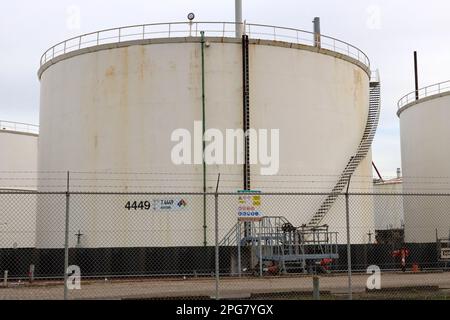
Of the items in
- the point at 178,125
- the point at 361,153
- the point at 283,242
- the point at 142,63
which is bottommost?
the point at 283,242

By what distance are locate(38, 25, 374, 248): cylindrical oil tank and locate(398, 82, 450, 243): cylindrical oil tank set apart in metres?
6.92

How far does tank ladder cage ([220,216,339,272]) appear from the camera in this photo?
69.9 feet

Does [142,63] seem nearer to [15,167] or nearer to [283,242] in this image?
[283,242]

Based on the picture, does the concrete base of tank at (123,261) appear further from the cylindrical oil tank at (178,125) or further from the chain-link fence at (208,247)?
the cylindrical oil tank at (178,125)

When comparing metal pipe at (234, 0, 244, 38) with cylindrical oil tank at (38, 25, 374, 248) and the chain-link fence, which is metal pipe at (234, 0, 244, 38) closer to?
cylindrical oil tank at (38, 25, 374, 248)

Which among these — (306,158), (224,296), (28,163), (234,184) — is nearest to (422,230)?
(306,158)

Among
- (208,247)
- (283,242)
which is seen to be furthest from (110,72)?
(283,242)

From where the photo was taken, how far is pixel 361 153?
25844 millimetres

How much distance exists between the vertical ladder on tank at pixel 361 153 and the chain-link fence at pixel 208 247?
0.12 meters

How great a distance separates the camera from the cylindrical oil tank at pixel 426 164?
29.7 meters

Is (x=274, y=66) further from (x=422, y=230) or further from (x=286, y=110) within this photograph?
(x=422, y=230)

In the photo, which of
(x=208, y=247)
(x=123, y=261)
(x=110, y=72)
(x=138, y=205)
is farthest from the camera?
(x=110, y=72)

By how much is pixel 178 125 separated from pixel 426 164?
47.1ft
